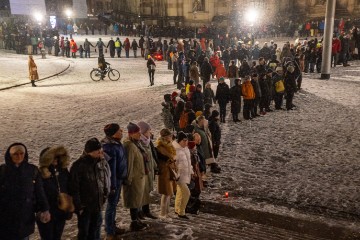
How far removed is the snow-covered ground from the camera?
693cm

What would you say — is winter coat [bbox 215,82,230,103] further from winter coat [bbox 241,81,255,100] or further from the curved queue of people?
the curved queue of people

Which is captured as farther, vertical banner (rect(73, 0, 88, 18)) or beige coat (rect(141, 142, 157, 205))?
vertical banner (rect(73, 0, 88, 18))

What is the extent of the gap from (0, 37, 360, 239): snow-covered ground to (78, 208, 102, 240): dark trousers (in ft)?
2.48

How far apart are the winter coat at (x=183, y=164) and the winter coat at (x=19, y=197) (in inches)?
93.2

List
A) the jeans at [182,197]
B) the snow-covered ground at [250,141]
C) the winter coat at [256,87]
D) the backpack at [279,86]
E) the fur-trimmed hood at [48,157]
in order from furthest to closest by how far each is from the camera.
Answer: the backpack at [279,86]
the winter coat at [256,87]
the snow-covered ground at [250,141]
the jeans at [182,197]
the fur-trimmed hood at [48,157]

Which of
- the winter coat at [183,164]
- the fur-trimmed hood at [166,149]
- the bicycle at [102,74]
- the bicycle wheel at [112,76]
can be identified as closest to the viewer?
the fur-trimmed hood at [166,149]

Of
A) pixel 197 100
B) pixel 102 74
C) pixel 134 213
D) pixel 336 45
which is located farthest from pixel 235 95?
pixel 336 45

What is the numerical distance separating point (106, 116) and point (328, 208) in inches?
340

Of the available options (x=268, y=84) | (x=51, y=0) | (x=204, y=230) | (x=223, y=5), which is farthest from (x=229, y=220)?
(x=51, y=0)

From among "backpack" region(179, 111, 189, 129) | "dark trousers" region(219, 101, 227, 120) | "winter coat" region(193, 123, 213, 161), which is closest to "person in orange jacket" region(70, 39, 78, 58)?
"dark trousers" region(219, 101, 227, 120)

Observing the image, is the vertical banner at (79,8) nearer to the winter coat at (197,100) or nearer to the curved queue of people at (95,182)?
the winter coat at (197,100)

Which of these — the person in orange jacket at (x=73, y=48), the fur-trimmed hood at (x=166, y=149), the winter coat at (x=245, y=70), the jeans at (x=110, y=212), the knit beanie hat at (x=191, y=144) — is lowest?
the jeans at (x=110, y=212)

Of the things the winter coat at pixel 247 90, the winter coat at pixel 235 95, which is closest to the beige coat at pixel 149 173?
the winter coat at pixel 235 95

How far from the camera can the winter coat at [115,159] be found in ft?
17.9
